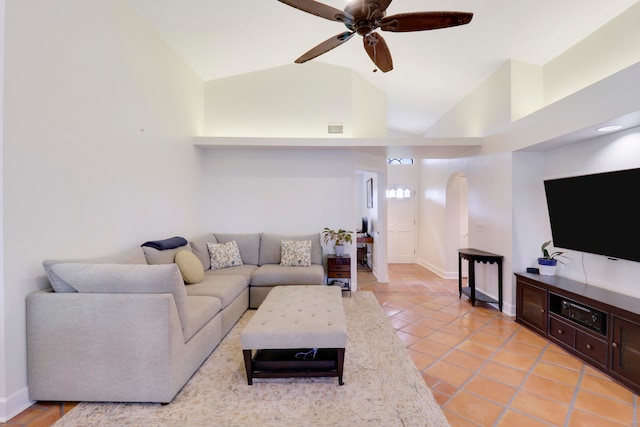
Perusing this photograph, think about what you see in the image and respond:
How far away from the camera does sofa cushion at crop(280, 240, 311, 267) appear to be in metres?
4.11

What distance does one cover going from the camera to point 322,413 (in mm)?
1832

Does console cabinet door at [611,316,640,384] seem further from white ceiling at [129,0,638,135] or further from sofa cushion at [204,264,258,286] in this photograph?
sofa cushion at [204,264,258,286]

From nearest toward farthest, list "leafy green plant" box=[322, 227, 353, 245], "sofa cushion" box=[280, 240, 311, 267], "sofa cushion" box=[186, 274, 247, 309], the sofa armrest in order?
the sofa armrest
"sofa cushion" box=[186, 274, 247, 309]
"sofa cushion" box=[280, 240, 311, 267]
"leafy green plant" box=[322, 227, 353, 245]

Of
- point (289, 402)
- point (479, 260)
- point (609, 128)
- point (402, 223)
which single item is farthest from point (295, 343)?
point (402, 223)

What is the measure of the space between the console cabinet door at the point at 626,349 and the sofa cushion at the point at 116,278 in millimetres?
3445

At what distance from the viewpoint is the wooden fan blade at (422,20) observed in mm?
1785

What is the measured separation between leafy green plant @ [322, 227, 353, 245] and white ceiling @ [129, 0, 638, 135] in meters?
2.67

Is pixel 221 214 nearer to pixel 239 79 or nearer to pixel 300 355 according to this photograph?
pixel 239 79

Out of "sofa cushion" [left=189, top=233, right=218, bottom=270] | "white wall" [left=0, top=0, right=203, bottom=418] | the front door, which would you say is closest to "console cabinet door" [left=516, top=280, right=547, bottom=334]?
the front door

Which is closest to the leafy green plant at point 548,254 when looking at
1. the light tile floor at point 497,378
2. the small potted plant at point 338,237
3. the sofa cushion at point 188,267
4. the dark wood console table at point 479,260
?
the dark wood console table at point 479,260

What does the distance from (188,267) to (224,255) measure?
90 centimetres

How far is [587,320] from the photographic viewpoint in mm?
2516

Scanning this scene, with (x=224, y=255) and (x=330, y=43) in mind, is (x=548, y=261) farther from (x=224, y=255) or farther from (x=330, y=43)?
(x=224, y=255)

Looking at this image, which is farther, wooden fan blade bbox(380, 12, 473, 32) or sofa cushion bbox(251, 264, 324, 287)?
sofa cushion bbox(251, 264, 324, 287)
